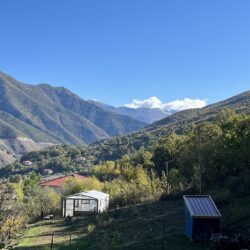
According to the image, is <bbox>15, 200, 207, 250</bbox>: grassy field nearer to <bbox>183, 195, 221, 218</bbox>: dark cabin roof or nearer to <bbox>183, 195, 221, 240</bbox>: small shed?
<bbox>183, 195, 221, 240</bbox>: small shed

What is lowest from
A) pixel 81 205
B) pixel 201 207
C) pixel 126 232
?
pixel 126 232

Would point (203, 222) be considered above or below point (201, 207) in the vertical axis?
below

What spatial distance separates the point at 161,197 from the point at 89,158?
145 meters

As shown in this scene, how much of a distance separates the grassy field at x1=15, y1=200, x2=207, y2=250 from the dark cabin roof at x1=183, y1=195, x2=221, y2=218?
1504 mm

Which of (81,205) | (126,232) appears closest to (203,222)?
(126,232)

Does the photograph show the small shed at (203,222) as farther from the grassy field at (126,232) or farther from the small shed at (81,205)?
the small shed at (81,205)

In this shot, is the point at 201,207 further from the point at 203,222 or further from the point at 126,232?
the point at 126,232

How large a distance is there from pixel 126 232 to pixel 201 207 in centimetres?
617

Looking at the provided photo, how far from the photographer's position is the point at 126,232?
2720 centimetres

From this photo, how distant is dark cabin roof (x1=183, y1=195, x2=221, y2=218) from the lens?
71.9 feet

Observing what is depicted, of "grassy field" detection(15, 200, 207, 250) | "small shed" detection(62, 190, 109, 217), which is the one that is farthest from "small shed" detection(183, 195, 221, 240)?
"small shed" detection(62, 190, 109, 217)

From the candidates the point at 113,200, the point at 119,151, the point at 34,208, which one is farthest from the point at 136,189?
the point at 119,151

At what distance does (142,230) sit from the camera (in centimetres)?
2725

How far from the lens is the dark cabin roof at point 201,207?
71.9 feet
